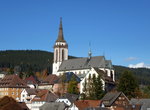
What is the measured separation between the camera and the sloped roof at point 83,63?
4613 inches

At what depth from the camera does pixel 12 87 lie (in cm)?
10081

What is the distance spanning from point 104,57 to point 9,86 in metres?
35.8

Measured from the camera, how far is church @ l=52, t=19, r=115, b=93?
338 feet

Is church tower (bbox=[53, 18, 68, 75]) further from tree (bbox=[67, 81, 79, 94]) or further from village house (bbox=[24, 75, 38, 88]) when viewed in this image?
tree (bbox=[67, 81, 79, 94])

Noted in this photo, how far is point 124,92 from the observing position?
3479 inches

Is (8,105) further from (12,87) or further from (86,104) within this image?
(12,87)

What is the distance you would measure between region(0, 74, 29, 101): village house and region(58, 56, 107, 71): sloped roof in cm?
2682

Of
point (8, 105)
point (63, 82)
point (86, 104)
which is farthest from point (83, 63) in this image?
point (8, 105)

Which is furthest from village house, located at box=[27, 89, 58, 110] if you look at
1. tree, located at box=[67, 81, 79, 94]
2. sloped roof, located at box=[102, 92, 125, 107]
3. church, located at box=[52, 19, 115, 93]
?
church, located at box=[52, 19, 115, 93]

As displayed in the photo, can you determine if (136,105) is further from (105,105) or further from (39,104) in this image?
(39,104)

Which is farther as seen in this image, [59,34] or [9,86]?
[59,34]

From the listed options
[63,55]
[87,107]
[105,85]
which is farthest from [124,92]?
[63,55]

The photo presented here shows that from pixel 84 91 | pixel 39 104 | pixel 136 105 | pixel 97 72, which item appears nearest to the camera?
pixel 136 105

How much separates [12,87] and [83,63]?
32316 millimetres
